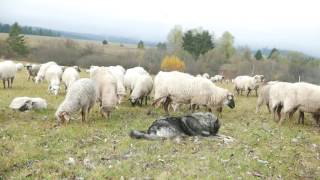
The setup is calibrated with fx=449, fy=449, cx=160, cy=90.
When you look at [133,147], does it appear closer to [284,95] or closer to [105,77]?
[105,77]

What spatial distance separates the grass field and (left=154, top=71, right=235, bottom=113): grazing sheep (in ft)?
11.0

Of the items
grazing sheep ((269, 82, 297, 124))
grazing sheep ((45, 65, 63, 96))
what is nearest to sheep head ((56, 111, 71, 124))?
grazing sheep ((269, 82, 297, 124))

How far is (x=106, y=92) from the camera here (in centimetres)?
2031

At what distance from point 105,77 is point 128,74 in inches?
421

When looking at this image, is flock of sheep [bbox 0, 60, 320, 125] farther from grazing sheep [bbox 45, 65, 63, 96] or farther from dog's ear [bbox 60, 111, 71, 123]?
grazing sheep [bbox 45, 65, 63, 96]

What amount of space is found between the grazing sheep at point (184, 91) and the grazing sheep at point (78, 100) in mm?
4350

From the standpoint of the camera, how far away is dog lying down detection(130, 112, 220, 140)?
611 inches

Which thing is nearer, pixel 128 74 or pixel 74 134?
pixel 74 134

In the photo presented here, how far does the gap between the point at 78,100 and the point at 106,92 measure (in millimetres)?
2191

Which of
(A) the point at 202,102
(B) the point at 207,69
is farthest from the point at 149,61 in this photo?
(A) the point at 202,102

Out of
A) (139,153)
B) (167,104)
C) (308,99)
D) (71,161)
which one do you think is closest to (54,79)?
(167,104)

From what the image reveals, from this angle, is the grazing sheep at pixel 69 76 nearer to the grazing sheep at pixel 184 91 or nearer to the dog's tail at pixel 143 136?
the grazing sheep at pixel 184 91

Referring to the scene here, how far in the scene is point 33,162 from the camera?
12.6m

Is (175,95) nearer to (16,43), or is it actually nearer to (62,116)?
(62,116)
